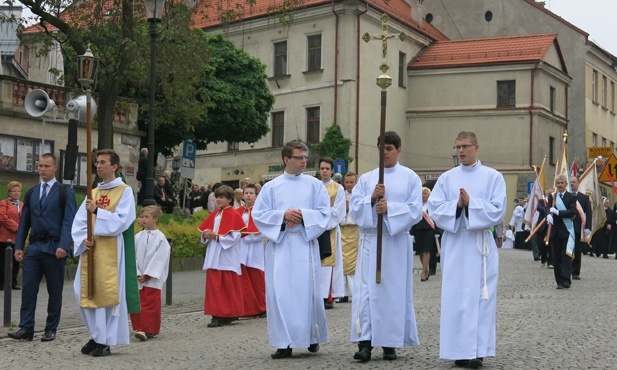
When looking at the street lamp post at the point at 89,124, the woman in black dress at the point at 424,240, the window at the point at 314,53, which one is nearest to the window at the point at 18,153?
the woman in black dress at the point at 424,240

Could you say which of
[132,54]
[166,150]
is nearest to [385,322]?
[132,54]

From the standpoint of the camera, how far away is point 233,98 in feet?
155

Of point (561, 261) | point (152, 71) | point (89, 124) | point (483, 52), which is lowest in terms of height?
point (561, 261)

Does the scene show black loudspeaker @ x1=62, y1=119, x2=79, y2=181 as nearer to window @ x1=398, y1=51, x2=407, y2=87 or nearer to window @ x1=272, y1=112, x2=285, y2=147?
window @ x1=272, y1=112, x2=285, y2=147

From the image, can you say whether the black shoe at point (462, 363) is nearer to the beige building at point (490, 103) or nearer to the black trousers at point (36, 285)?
the black trousers at point (36, 285)

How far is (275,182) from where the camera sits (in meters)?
10.9

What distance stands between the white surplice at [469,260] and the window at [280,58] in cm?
4635

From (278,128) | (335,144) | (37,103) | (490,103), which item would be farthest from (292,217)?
(490,103)

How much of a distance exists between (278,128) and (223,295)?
42863mm

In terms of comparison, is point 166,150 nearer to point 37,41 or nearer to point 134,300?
point 37,41

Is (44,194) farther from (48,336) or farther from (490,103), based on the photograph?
(490,103)

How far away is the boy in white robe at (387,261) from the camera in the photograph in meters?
9.97

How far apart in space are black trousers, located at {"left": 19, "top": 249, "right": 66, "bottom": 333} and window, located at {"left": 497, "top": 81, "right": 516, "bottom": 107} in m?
47.2

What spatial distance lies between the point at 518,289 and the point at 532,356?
9151mm
